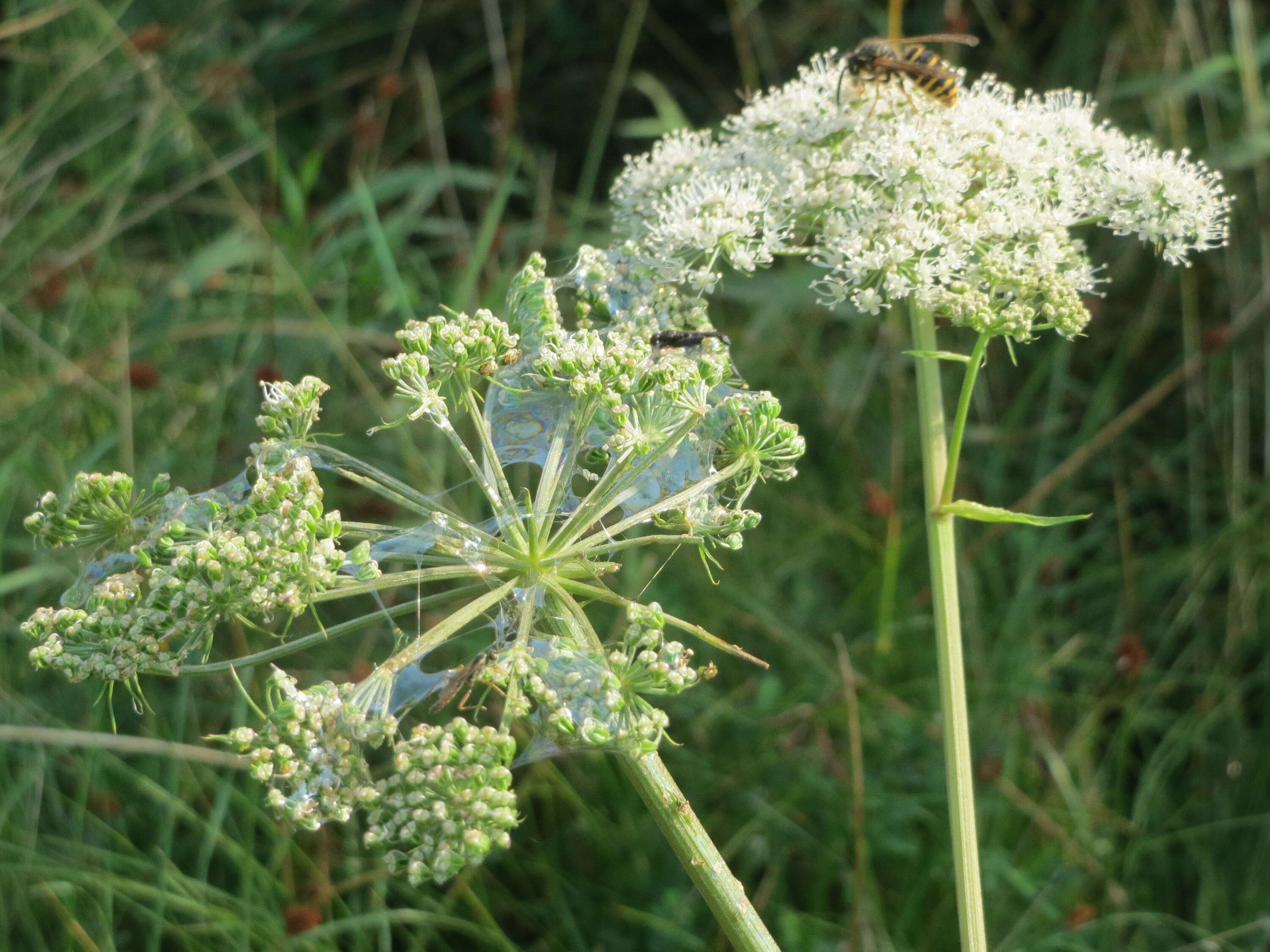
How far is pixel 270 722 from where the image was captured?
6.06ft

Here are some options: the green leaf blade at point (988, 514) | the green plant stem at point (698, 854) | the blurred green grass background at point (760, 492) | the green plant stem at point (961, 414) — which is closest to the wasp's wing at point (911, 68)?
the green plant stem at point (961, 414)

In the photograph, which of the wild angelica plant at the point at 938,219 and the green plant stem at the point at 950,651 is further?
the wild angelica plant at the point at 938,219

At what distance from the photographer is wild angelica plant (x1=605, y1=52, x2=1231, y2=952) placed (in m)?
2.37

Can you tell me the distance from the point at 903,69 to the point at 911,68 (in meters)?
0.02

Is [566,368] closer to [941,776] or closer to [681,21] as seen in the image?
[941,776]

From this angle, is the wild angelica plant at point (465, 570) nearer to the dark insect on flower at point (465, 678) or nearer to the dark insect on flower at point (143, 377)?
the dark insect on flower at point (465, 678)

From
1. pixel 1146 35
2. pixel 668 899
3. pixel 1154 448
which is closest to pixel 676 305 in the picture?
pixel 668 899

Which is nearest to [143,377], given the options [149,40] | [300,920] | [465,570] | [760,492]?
[149,40]

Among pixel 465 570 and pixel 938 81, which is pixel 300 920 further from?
pixel 938 81

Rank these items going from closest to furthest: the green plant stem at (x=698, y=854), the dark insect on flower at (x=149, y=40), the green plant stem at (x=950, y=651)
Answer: the green plant stem at (x=698, y=854) < the green plant stem at (x=950, y=651) < the dark insect on flower at (x=149, y=40)

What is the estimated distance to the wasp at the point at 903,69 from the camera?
2.87 m

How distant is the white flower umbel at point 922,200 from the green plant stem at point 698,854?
1112mm

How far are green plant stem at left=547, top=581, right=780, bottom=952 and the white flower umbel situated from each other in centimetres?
111

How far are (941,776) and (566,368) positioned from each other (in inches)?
105
